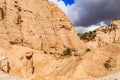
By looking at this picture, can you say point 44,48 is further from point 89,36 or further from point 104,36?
point 89,36

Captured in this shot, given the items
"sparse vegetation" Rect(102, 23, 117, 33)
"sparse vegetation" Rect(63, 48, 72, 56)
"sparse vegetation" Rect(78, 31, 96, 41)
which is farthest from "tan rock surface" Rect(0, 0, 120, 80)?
"sparse vegetation" Rect(78, 31, 96, 41)

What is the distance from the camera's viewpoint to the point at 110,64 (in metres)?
43.4

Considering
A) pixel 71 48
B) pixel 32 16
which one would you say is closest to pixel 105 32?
pixel 71 48

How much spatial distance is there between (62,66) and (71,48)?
954 inches

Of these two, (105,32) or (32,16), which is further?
(105,32)

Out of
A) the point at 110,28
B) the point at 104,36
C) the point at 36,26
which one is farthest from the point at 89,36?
the point at 36,26

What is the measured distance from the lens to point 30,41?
206ft

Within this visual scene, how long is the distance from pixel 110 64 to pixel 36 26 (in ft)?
78.3

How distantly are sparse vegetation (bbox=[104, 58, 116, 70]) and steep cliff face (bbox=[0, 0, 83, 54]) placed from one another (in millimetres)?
18990

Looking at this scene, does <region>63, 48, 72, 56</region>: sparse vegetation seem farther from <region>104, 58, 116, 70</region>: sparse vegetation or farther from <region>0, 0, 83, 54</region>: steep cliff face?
<region>104, 58, 116, 70</region>: sparse vegetation

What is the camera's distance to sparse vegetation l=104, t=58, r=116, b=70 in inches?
1705

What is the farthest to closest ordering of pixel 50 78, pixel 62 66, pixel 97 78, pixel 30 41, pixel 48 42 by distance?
pixel 48 42, pixel 30 41, pixel 62 66, pixel 50 78, pixel 97 78

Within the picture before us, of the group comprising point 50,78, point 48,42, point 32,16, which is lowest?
point 50,78

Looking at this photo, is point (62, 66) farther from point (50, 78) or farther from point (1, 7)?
point (1, 7)
